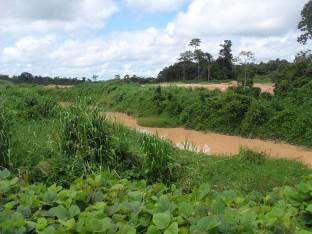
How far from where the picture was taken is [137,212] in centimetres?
225

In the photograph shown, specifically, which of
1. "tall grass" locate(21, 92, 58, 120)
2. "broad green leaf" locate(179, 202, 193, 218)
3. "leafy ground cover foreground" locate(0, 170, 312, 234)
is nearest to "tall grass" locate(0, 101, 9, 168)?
"leafy ground cover foreground" locate(0, 170, 312, 234)

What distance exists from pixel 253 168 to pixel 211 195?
22.3 feet

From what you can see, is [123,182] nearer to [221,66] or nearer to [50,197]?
[50,197]

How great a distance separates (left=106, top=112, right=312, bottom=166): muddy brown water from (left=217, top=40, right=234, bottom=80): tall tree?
13.7 m

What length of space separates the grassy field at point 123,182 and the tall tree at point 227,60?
10970 mm

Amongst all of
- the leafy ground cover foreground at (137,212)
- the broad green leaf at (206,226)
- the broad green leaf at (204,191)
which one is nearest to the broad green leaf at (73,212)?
the leafy ground cover foreground at (137,212)

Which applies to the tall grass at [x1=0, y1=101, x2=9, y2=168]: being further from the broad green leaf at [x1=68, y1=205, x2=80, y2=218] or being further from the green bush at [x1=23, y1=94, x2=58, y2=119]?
the green bush at [x1=23, y1=94, x2=58, y2=119]

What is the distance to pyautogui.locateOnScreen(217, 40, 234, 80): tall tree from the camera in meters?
29.7

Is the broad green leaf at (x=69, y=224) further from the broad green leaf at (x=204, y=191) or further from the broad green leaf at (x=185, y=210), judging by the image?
the broad green leaf at (x=204, y=191)

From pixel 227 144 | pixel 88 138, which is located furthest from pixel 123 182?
pixel 227 144

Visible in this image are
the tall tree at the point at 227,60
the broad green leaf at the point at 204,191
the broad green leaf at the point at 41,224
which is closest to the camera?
the broad green leaf at the point at 41,224

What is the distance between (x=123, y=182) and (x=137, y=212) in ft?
3.20

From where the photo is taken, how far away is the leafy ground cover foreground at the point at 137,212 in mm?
1971

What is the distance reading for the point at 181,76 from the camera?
34969 mm
